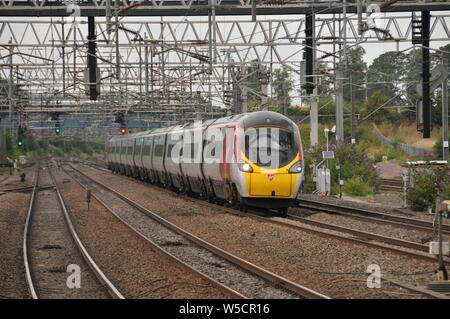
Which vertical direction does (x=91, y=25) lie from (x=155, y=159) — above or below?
above

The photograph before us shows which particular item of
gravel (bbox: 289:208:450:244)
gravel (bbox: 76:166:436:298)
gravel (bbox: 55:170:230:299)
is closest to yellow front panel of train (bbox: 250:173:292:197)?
gravel (bbox: 76:166:436:298)

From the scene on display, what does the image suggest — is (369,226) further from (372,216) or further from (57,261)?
(57,261)

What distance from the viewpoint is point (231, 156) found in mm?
21188

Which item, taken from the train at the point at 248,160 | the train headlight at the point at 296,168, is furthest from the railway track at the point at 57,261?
the train headlight at the point at 296,168

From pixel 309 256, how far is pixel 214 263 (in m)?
1.79

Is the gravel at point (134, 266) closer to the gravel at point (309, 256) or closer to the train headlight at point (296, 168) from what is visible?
the gravel at point (309, 256)

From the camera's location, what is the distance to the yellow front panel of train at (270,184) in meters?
20.3

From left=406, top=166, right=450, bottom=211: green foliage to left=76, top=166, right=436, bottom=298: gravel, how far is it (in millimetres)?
6155

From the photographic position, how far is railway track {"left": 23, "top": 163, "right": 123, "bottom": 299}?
36.4 feet

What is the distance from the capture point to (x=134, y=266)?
13.1 meters

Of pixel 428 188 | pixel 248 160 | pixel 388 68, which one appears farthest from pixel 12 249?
pixel 388 68
